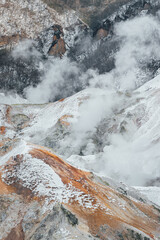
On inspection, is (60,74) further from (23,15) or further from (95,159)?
(95,159)

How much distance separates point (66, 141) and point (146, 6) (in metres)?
94.5

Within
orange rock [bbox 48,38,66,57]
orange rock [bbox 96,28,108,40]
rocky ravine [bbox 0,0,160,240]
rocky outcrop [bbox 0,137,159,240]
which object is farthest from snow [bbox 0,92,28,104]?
rocky outcrop [bbox 0,137,159,240]

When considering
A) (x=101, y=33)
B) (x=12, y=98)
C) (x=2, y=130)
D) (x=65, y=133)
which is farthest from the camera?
(x=101, y=33)

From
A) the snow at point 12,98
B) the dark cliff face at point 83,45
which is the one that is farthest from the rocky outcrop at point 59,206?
the dark cliff face at point 83,45

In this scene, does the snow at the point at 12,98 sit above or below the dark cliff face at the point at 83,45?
below

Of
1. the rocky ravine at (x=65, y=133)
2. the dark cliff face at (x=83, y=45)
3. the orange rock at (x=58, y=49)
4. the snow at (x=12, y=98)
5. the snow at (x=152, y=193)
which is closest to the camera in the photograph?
the rocky ravine at (x=65, y=133)

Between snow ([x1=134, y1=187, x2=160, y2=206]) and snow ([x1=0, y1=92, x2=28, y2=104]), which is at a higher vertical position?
snow ([x1=134, y1=187, x2=160, y2=206])

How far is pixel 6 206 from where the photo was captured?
16.3m

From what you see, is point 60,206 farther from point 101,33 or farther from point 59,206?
point 101,33

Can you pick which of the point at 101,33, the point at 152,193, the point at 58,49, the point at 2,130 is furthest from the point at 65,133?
the point at 101,33

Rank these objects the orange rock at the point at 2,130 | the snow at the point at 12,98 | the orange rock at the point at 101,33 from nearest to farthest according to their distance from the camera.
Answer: the orange rock at the point at 2,130 < the snow at the point at 12,98 < the orange rock at the point at 101,33

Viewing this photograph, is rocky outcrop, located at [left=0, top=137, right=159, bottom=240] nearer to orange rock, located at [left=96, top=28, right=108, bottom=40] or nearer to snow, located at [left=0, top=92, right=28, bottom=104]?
snow, located at [left=0, top=92, right=28, bottom=104]

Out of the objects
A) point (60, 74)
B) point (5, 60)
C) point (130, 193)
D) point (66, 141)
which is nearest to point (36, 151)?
point (130, 193)

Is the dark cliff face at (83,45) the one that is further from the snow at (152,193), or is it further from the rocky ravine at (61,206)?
the rocky ravine at (61,206)
